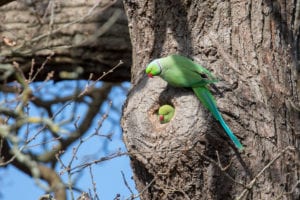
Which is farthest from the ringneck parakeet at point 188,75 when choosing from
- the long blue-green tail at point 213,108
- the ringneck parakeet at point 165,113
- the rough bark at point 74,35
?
the rough bark at point 74,35

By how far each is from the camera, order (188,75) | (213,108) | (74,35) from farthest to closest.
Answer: (74,35) < (188,75) < (213,108)

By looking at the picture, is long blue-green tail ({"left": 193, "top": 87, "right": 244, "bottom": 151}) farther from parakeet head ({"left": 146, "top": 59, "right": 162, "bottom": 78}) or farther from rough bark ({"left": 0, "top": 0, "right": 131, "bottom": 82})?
rough bark ({"left": 0, "top": 0, "right": 131, "bottom": 82})

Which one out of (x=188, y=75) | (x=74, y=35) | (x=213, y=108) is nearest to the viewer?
(x=213, y=108)

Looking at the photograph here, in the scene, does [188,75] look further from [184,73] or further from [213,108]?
[213,108]

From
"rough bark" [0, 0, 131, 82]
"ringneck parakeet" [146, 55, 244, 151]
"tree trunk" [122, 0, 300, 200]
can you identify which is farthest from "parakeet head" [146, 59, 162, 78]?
"rough bark" [0, 0, 131, 82]

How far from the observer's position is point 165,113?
155 inches

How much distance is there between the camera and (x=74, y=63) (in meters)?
5.32

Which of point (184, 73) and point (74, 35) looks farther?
point (74, 35)

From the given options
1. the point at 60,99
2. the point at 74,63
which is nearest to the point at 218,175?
the point at 74,63

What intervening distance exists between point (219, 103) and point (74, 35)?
5.67 feet

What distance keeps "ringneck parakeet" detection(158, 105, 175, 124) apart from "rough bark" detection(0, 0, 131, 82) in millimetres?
1328

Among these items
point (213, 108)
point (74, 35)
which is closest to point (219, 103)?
point (213, 108)

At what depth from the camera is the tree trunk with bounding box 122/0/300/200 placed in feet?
12.7

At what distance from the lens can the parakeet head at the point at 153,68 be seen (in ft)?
12.8
